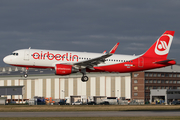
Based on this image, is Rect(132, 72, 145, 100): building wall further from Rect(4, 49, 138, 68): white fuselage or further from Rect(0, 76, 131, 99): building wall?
Rect(4, 49, 138, 68): white fuselage

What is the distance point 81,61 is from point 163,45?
58.2ft

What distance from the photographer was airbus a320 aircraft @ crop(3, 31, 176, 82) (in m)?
51.4

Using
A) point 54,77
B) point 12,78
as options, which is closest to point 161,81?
point 54,77

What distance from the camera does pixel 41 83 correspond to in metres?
131

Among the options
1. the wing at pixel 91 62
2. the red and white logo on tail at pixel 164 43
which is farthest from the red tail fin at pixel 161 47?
the wing at pixel 91 62

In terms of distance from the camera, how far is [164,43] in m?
59.0

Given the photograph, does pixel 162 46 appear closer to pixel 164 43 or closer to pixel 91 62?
pixel 164 43

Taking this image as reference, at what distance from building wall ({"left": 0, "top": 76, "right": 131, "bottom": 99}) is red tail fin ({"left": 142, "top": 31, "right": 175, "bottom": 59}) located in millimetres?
66380

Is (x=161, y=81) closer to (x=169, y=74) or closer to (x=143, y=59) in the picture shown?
(x=169, y=74)

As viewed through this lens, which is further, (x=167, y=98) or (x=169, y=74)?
(x=169, y=74)

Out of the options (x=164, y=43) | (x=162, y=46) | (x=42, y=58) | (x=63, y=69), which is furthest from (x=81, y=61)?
(x=164, y=43)

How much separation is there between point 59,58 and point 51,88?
77497 mm

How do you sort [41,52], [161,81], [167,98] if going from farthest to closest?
[161,81]
[167,98]
[41,52]

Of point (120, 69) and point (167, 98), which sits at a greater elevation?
point (120, 69)
